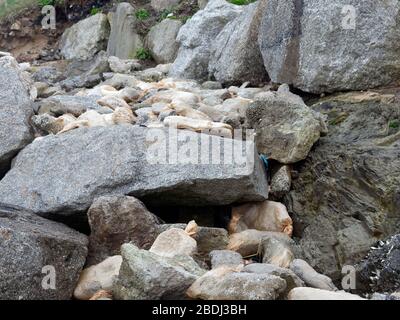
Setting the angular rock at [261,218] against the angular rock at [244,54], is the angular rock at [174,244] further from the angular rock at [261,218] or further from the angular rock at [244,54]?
the angular rock at [244,54]

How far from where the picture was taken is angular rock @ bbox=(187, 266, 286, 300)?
4699 millimetres

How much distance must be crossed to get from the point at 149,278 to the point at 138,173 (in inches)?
76.7

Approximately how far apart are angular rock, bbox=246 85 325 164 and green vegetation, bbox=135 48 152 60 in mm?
7255

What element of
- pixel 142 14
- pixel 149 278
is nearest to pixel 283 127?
pixel 149 278

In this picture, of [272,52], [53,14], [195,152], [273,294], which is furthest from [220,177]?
[53,14]

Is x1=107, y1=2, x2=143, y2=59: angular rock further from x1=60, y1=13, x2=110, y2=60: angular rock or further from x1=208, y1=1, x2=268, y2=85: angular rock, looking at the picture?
x1=208, y1=1, x2=268, y2=85: angular rock

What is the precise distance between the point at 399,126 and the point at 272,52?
279 cm

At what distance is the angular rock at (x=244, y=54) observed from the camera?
1050 centimetres

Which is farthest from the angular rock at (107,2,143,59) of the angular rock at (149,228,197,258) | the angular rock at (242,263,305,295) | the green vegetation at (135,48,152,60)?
the angular rock at (242,263,305,295)

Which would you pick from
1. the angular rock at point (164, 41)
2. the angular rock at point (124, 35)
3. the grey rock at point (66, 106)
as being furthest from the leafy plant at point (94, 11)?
the grey rock at point (66, 106)

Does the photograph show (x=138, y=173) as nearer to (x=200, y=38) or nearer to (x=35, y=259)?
(x=35, y=259)

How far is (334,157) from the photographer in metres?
7.27

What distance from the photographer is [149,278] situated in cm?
484
